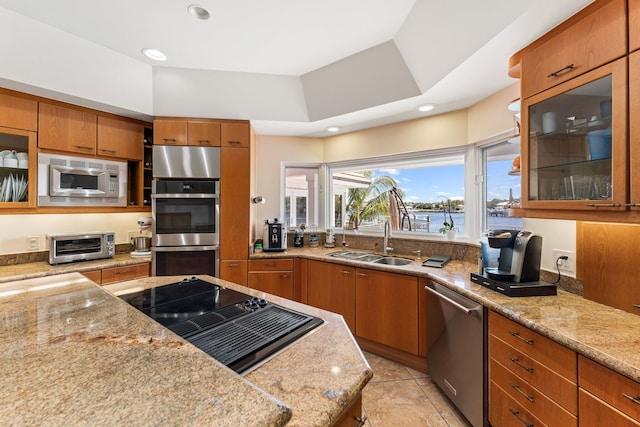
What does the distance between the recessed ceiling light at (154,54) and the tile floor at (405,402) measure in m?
3.26

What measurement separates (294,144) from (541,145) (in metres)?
2.60

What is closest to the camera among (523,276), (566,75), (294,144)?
(566,75)

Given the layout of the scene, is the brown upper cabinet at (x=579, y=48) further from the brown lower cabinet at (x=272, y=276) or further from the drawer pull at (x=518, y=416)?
the brown lower cabinet at (x=272, y=276)

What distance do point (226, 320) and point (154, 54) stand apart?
243 cm

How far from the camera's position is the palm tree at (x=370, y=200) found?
3281 millimetres

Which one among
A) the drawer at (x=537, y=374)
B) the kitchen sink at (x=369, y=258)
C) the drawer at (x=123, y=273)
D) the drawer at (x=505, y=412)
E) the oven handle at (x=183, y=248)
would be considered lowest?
the drawer at (x=505, y=412)

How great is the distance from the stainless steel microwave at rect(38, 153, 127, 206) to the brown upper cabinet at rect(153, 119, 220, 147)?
1.66 feet

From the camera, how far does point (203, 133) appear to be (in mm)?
2828

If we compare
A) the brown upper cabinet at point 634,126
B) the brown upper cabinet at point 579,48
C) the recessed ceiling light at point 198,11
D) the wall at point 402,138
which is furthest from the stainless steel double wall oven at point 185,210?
the brown upper cabinet at point 634,126

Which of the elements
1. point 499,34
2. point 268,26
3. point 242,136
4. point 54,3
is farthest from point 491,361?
point 54,3

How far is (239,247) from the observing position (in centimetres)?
288

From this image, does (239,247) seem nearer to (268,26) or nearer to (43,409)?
(268,26)

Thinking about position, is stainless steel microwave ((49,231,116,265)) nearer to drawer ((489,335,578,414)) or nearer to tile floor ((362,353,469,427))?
tile floor ((362,353,469,427))

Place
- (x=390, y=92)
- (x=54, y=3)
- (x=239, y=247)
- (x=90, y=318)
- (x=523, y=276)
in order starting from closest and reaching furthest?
(x=90, y=318) < (x=523, y=276) < (x=54, y=3) < (x=390, y=92) < (x=239, y=247)
